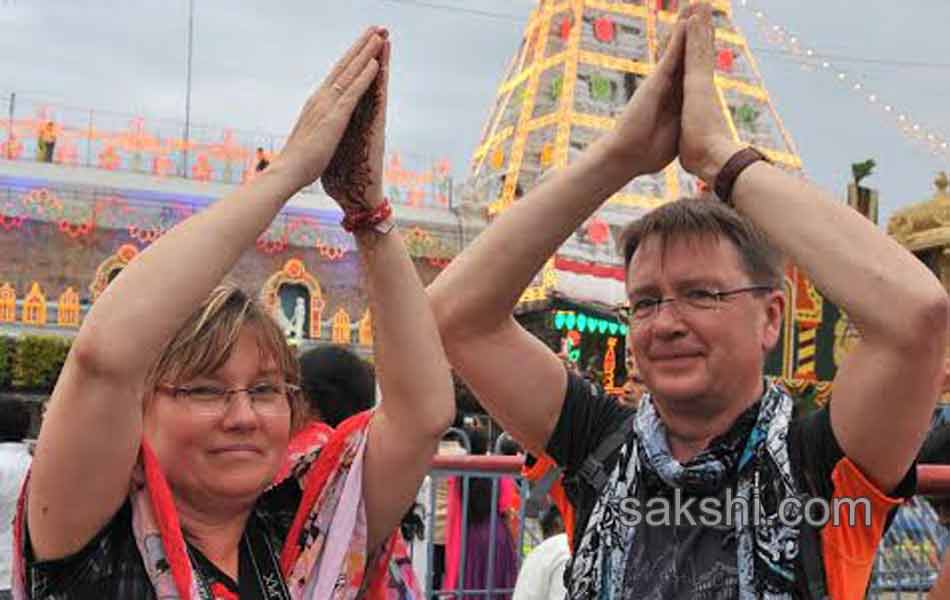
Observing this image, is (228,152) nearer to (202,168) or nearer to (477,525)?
(202,168)

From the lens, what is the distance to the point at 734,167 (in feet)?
5.82

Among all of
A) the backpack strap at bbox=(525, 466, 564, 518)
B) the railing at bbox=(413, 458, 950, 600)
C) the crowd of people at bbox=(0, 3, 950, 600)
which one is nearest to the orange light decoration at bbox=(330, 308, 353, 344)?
the railing at bbox=(413, 458, 950, 600)

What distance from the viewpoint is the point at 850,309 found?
1.63 metres

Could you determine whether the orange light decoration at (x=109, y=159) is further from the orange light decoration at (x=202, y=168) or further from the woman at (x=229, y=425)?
the woman at (x=229, y=425)

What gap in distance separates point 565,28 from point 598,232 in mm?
7379

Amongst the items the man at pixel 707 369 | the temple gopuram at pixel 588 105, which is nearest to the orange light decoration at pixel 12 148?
the temple gopuram at pixel 588 105

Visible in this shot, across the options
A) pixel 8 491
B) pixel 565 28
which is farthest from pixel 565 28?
pixel 8 491

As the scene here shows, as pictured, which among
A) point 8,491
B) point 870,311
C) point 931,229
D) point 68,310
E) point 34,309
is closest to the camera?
point 870,311

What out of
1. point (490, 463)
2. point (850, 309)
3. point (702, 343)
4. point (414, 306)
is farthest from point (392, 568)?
point (490, 463)

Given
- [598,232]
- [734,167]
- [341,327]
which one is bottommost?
[341,327]

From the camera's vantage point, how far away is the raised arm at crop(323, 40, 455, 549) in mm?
1764

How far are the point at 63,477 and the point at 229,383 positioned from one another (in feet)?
1.02

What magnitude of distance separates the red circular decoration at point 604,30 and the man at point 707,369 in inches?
1084

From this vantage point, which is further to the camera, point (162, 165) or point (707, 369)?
point (162, 165)
